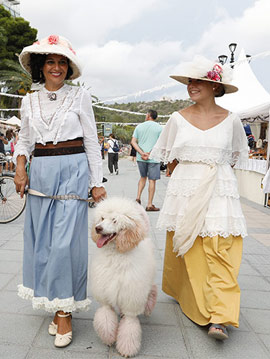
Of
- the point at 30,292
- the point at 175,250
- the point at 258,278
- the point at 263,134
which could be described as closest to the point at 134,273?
the point at 175,250

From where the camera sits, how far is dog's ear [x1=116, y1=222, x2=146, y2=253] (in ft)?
6.83

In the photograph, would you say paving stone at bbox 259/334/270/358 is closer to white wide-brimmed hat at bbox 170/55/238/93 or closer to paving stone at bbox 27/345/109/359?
paving stone at bbox 27/345/109/359

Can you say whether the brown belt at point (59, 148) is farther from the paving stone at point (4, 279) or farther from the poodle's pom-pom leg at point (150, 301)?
the paving stone at point (4, 279)

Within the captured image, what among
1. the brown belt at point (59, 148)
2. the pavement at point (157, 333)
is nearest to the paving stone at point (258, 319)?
the pavement at point (157, 333)

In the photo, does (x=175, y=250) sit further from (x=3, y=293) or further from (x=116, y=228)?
(x=3, y=293)

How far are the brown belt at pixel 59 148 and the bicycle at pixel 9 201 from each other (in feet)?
12.0

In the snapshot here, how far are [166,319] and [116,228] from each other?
108 cm

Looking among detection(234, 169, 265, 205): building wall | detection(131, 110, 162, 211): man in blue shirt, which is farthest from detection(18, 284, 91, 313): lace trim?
detection(234, 169, 265, 205): building wall

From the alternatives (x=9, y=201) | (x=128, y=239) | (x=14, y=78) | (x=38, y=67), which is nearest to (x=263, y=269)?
(x=128, y=239)

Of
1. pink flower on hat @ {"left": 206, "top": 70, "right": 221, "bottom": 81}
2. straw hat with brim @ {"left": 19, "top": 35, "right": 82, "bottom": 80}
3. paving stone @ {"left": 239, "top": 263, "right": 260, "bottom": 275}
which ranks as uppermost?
straw hat with brim @ {"left": 19, "top": 35, "right": 82, "bottom": 80}

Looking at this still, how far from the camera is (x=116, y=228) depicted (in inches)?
82.4

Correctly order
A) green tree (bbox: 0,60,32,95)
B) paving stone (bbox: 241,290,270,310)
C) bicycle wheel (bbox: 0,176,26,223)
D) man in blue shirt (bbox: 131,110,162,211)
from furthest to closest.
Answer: green tree (bbox: 0,60,32,95) → man in blue shirt (bbox: 131,110,162,211) → bicycle wheel (bbox: 0,176,26,223) → paving stone (bbox: 241,290,270,310)

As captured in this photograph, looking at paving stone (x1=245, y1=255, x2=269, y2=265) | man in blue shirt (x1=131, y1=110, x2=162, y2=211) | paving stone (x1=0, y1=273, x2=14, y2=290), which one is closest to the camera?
paving stone (x1=0, y1=273, x2=14, y2=290)

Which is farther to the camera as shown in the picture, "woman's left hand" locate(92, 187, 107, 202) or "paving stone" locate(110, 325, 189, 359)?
"woman's left hand" locate(92, 187, 107, 202)
